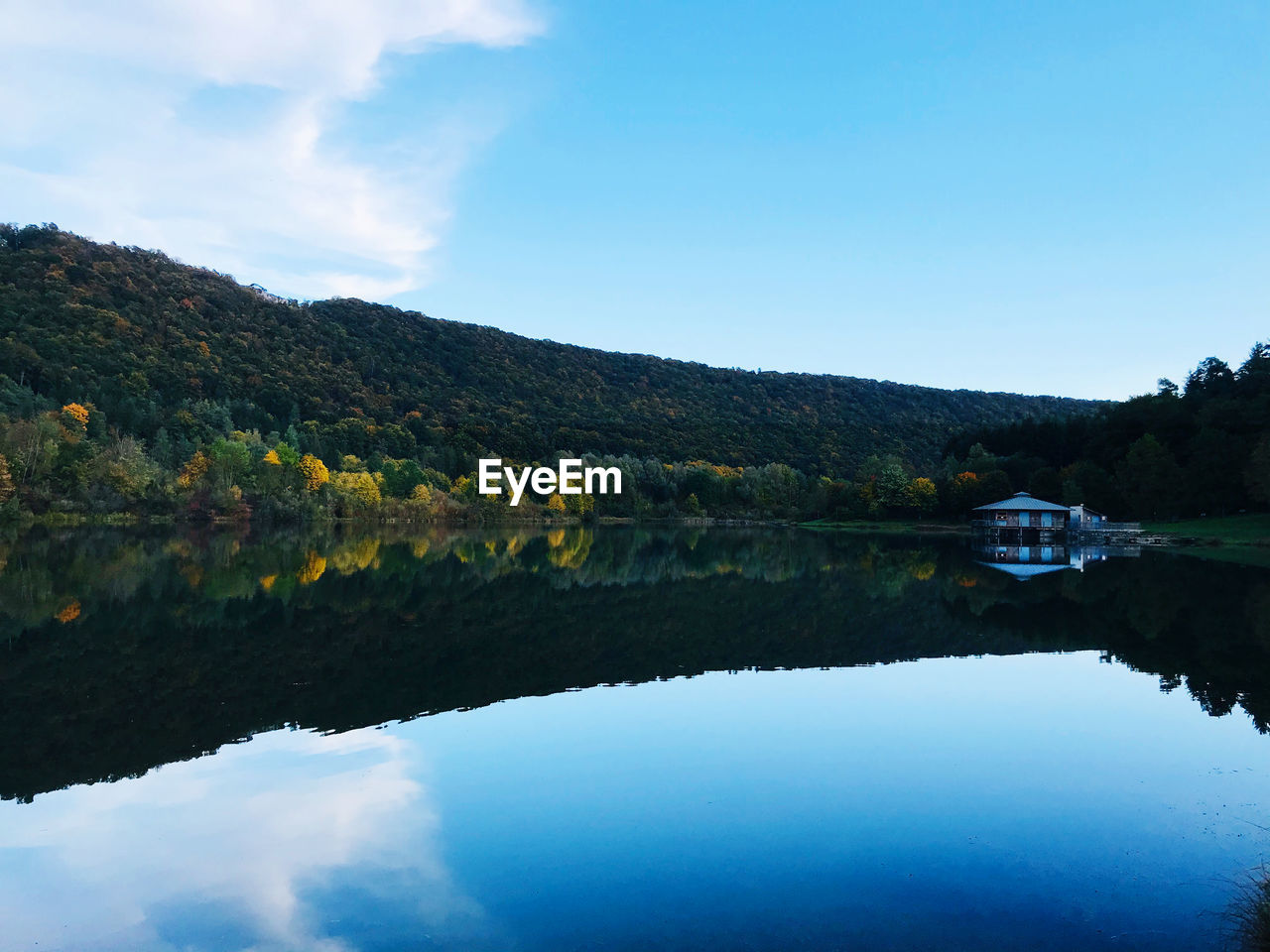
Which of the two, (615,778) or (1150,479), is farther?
(1150,479)

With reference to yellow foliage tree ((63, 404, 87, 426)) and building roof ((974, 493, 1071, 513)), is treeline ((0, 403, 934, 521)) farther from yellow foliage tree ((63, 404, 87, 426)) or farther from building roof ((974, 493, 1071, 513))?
building roof ((974, 493, 1071, 513))

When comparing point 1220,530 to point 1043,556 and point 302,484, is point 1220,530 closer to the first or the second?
point 1043,556

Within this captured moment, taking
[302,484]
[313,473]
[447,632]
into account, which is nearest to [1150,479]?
[447,632]

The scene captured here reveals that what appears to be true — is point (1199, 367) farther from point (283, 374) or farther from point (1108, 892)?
point (283, 374)

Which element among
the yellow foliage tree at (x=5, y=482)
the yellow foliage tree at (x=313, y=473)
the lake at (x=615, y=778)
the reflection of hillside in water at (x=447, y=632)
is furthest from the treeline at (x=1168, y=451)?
the yellow foliage tree at (x=5, y=482)

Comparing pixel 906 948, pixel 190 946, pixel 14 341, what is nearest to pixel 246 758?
pixel 190 946

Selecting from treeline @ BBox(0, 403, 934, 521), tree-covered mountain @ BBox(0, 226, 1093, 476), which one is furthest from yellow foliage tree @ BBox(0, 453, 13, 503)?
tree-covered mountain @ BBox(0, 226, 1093, 476)
